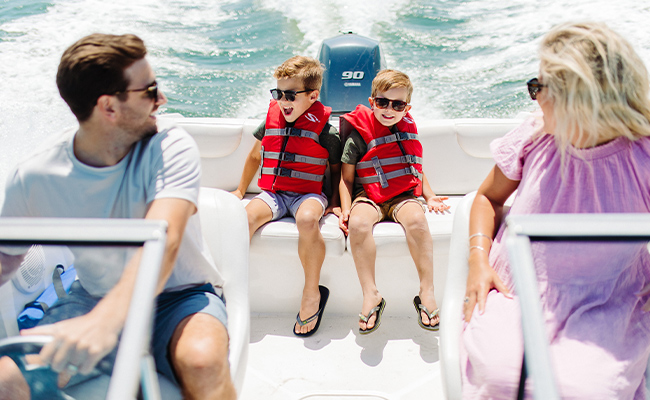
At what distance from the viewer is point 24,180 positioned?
43.9 inches

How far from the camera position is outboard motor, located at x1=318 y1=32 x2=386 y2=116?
11.1ft

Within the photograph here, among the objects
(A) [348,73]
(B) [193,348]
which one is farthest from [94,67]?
(A) [348,73]

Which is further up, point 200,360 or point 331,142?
point 200,360

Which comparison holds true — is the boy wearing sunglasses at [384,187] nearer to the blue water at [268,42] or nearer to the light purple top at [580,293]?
the light purple top at [580,293]

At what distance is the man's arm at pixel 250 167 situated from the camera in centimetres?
244

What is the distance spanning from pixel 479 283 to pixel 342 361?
0.95 meters

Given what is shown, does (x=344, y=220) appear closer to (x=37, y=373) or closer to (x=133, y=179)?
(x=133, y=179)

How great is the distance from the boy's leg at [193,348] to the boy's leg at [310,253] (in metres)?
0.86

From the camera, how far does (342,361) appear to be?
1.97 m

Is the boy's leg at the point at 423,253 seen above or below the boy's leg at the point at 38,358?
below

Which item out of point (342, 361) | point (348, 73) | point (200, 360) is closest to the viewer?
point (200, 360)

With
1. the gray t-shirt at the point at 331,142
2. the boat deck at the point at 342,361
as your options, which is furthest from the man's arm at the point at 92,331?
the gray t-shirt at the point at 331,142

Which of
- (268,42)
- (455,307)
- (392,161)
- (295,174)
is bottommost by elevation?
(268,42)

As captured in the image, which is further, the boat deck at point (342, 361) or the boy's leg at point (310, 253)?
the boy's leg at point (310, 253)
